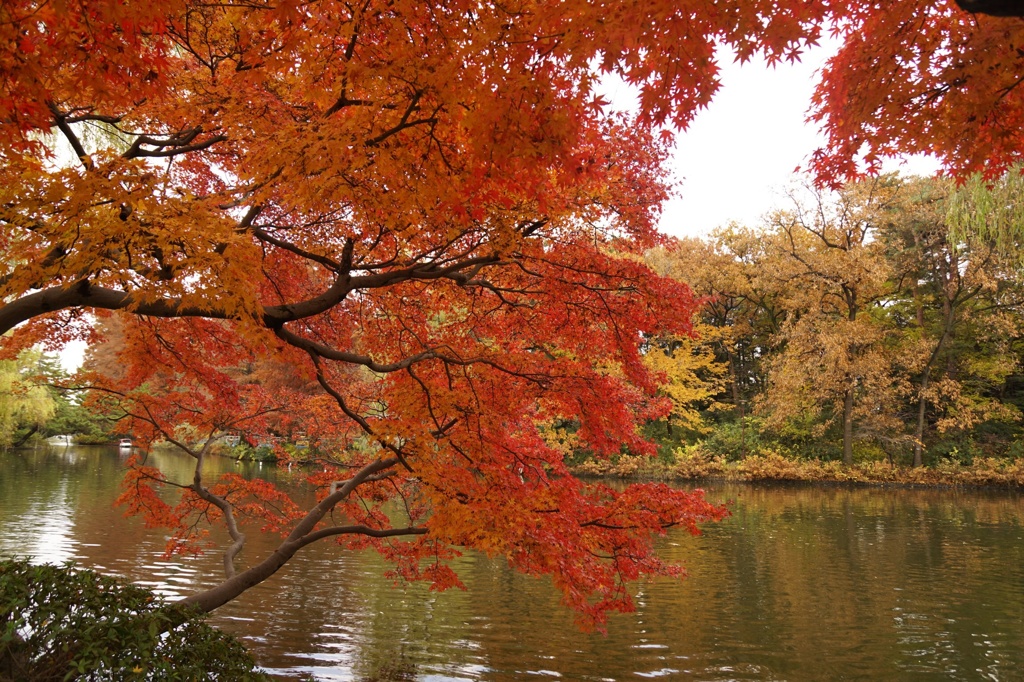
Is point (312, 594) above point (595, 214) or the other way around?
the other way around

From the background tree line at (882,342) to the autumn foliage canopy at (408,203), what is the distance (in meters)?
15.7

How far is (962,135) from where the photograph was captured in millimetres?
4574

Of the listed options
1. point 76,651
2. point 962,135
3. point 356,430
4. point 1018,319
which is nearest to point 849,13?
point 962,135

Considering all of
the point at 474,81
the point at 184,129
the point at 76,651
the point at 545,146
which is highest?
the point at 184,129

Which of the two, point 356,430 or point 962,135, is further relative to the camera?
point 356,430

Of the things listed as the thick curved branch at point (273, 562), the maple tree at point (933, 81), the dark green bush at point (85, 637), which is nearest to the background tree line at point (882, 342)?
the maple tree at point (933, 81)

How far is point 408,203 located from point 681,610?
714 centimetres

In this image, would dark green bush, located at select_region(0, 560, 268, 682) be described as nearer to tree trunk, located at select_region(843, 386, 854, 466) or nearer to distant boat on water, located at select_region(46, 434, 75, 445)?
tree trunk, located at select_region(843, 386, 854, 466)

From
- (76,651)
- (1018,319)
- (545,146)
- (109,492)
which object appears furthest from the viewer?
(1018,319)

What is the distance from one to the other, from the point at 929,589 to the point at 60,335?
39.0 ft

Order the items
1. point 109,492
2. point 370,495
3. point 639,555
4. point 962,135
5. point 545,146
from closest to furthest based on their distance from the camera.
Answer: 1. point 545,146
2. point 962,135
3. point 639,555
4. point 370,495
5. point 109,492

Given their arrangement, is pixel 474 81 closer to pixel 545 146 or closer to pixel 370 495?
pixel 545 146

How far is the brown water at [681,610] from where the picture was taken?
6961 mm

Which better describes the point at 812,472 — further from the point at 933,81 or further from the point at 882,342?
the point at 933,81
